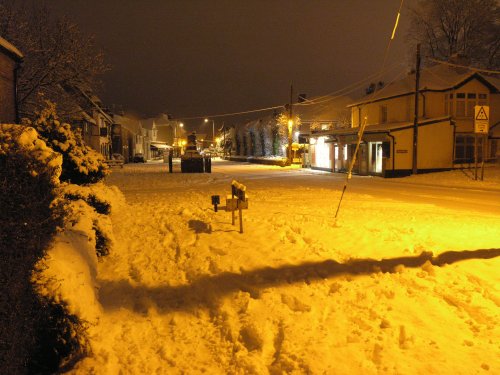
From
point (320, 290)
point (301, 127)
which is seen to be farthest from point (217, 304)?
point (301, 127)

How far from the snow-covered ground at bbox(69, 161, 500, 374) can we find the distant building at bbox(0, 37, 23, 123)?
10342 mm

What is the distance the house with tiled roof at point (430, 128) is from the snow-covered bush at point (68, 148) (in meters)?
21.1

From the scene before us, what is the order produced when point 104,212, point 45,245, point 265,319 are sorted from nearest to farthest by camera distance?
point 45,245 < point 265,319 < point 104,212

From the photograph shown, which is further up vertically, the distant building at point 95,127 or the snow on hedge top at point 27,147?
the distant building at point 95,127

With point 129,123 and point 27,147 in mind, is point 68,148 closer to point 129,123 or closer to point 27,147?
point 27,147

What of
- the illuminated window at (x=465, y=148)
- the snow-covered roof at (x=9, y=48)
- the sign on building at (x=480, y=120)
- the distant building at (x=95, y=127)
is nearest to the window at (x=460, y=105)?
the illuminated window at (x=465, y=148)

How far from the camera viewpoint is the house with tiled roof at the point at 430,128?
29891mm

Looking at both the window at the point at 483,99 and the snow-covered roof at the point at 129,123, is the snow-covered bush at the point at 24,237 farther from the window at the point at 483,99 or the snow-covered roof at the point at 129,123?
the snow-covered roof at the point at 129,123

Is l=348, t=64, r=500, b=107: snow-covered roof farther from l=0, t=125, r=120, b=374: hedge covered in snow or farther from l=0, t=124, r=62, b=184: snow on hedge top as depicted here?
l=0, t=125, r=120, b=374: hedge covered in snow

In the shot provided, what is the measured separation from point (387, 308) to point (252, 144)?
77.8 m

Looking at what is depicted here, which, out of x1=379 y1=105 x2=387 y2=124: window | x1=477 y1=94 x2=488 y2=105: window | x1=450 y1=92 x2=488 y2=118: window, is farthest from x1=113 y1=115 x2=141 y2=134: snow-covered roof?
x1=477 y1=94 x2=488 y2=105: window

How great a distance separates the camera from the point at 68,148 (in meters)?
9.65

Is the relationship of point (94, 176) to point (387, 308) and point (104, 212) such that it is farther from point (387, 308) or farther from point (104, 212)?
point (387, 308)

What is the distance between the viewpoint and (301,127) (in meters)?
62.2
